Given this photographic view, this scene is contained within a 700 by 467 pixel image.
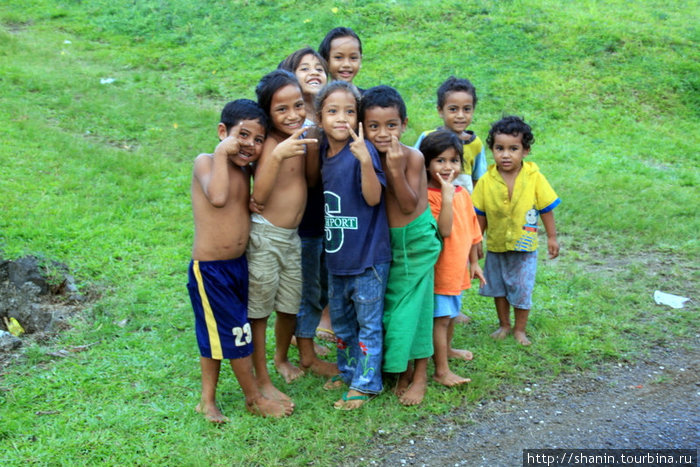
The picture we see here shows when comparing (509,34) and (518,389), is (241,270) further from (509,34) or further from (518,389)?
(509,34)

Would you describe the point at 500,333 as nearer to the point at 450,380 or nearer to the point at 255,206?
the point at 450,380

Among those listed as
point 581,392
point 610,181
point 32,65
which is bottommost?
point 581,392

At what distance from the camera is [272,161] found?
3082 millimetres

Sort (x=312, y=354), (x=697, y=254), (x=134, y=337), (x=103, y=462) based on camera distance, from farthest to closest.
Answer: (x=697, y=254) < (x=134, y=337) < (x=312, y=354) < (x=103, y=462)

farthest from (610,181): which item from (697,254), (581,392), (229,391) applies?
(229,391)

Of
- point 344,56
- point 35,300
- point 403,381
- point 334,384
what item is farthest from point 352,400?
point 35,300

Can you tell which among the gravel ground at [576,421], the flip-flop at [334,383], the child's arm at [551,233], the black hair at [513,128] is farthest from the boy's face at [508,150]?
the flip-flop at [334,383]

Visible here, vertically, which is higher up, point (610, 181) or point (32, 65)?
point (32, 65)

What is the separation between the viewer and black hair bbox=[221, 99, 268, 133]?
3.14 m

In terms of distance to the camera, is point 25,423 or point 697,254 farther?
point 697,254

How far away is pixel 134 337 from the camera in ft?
13.4

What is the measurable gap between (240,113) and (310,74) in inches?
34.6

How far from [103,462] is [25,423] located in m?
0.57

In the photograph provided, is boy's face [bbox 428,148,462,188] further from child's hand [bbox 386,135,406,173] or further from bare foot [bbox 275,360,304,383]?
Answer: bare foot [bbox 275,360,304,383]
